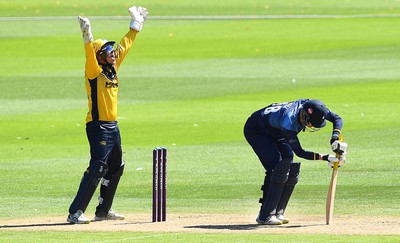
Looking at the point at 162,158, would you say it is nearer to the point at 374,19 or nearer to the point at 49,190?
the point at 49,190

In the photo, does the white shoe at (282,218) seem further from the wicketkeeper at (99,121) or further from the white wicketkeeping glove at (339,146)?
the wicketkeeper at (99,121)

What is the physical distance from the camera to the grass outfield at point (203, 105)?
17266 millimetres

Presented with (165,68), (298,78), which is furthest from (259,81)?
(165,68)

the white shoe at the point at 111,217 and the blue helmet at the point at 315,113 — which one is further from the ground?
the blue helmet at the point at 315,113

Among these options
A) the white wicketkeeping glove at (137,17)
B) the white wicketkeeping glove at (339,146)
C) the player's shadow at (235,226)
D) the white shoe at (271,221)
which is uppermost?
the white wicketkeeping glove at (137,17)

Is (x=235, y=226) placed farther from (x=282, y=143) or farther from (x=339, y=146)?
(x=339, y=146)

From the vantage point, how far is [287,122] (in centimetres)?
1426

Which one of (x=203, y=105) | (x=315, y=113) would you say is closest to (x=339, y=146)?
(x=315, y=113)

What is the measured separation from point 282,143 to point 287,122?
0.68 metres

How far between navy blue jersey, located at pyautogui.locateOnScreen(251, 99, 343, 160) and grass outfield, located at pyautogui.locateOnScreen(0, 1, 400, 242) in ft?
4.50

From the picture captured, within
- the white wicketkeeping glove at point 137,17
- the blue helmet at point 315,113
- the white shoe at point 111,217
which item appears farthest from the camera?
the white wicketkeeping glove at point 137,17

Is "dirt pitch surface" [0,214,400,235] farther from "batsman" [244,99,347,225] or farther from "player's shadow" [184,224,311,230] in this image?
"batsman" [244,99,347,225]

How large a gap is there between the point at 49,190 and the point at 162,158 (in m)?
3.93

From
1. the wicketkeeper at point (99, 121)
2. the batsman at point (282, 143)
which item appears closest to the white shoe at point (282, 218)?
the batsman at point (282, 143)
